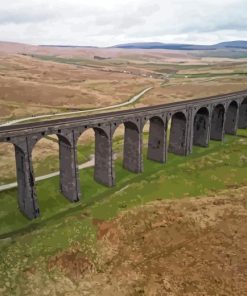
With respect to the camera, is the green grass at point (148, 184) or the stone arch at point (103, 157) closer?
the green grass at point (148, 184)

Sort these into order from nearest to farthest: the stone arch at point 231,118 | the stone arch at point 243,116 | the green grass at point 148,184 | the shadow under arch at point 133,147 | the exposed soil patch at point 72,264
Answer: the exposed soil patch at point 72,264 → the green grass at point 148,184 → the shadow under arch at point 133,147 → the stone arch at point 231,118 → the stone arch at point 243,116

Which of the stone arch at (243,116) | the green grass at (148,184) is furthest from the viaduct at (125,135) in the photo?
the stone arch at (243,116)

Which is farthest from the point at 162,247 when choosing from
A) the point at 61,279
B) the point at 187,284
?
the point at 61,279

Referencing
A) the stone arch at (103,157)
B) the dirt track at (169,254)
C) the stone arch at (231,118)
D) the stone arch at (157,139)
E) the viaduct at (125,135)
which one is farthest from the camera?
the stone arch at (231,118)

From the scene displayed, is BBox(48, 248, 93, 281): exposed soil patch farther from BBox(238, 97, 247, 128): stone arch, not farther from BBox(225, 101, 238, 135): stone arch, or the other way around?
BBox(238, 97, 247, 128): stone arch

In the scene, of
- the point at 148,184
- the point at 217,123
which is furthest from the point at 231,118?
the point at 148,184

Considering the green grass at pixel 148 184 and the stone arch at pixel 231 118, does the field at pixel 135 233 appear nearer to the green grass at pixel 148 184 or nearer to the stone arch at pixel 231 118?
the green grass at pixel 148 184

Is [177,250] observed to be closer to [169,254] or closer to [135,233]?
[169,254]

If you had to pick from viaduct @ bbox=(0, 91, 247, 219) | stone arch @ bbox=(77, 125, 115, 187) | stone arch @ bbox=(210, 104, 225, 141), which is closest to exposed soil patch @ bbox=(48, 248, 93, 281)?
viaduct @ bbox=(0, 91, 247, 219)
